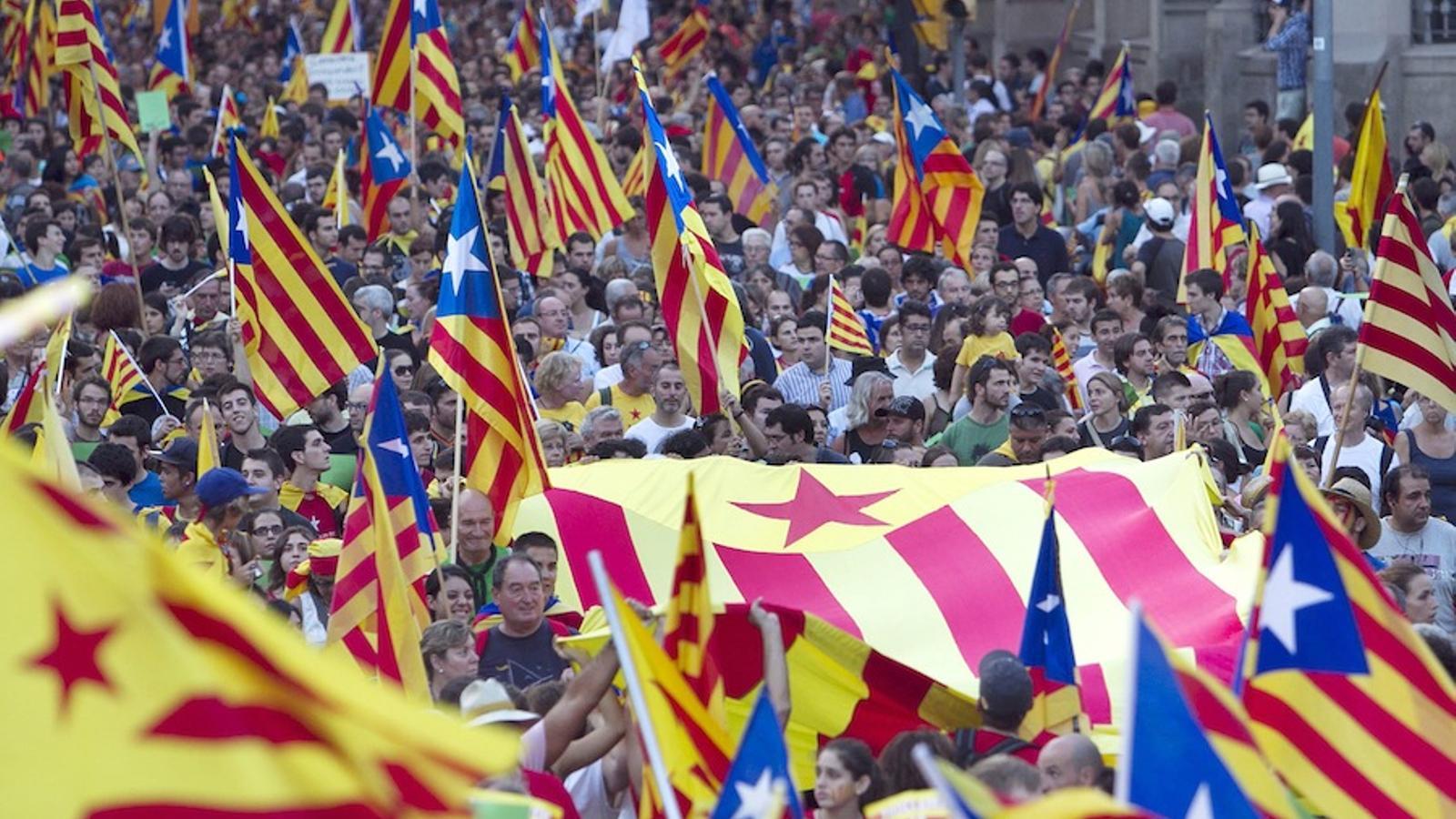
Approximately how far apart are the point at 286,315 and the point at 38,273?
15.4ft

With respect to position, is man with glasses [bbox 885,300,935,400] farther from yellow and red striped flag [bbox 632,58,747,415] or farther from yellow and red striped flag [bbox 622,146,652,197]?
yellow and red striped flag [bbox 622,146,652,197]

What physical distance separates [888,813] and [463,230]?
4.30 m

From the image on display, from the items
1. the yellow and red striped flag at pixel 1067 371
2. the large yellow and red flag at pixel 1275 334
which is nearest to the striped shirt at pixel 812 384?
the yellow and red striped flag at pixel 1067 371

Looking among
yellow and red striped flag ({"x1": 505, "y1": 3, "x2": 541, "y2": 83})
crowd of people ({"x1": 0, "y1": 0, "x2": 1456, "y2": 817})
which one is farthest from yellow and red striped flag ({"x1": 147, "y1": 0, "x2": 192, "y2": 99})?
yellow and red striped flag ({"x1": 505, "y1": 3, "x2": 541, "y2": 83})

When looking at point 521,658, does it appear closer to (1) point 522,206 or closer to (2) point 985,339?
(2) point 985,339

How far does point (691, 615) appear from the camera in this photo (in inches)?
243

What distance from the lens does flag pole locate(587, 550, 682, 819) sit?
5156 mm

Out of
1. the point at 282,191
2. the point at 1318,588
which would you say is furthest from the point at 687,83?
the point at 1318,588

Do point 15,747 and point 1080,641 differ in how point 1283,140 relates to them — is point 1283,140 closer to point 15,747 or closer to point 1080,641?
point 1080,641

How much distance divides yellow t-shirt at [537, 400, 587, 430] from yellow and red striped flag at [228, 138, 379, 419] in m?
0.77

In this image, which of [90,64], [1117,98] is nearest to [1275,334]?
[90,64]

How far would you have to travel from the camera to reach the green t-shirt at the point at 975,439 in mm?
10930

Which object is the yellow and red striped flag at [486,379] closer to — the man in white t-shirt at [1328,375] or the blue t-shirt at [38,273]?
the man in white t-shirt at [1328,375]

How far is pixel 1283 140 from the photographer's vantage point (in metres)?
18.8
